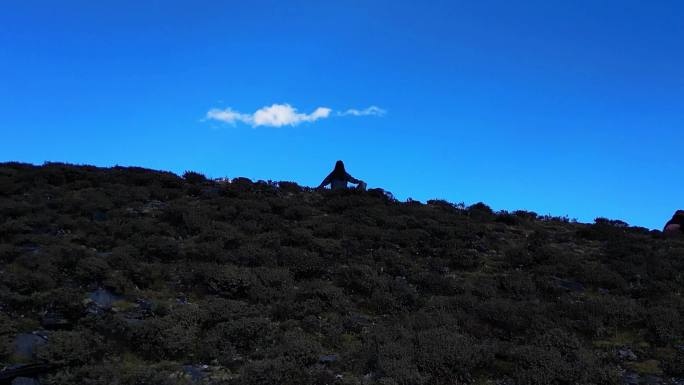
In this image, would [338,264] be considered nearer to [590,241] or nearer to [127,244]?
[127,244]

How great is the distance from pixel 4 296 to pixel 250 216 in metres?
7.78

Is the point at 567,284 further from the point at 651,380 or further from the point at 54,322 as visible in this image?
the point at 54,322

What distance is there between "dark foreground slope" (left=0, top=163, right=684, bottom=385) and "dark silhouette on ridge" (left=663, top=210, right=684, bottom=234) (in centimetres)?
257

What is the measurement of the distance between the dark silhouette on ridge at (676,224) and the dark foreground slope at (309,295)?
257cm

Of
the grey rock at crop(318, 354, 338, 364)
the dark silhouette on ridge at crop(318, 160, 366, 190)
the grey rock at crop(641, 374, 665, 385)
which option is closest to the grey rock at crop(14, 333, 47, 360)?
the grey rock at crop(318, 354, 338, 364)

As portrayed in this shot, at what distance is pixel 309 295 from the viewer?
11.1 meters

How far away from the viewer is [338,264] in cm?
1338

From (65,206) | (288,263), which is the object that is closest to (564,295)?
(288,263)

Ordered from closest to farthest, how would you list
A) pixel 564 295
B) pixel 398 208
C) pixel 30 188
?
pixel 564 295, pixel 30 188, pixel 398 208

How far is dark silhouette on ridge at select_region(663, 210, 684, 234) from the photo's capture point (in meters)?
21.1

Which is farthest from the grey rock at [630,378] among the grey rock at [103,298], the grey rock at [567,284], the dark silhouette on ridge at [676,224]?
the dark silhouette on ridge at [676,224]

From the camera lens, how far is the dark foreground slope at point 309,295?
330 inches

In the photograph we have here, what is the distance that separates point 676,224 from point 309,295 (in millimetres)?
17496

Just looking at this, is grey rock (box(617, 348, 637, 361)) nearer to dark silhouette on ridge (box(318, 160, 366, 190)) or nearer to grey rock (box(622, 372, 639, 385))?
grey rock (box(622, 372, 639, 385))
